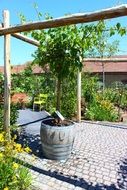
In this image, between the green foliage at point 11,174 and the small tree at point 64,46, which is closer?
the green foliage at point 11,174

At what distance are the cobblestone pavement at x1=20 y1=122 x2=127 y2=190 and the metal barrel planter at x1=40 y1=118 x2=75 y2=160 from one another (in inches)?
A: 6.1

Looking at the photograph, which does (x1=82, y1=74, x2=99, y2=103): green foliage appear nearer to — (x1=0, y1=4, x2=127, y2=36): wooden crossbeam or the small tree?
the small tree

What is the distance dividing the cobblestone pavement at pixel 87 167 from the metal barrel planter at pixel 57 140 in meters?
0.16

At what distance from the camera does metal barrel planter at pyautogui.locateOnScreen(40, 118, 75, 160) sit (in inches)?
242

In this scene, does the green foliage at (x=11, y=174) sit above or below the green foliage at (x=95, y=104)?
below

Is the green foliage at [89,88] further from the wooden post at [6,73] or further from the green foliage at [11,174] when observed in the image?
the green foliage at [11,174]

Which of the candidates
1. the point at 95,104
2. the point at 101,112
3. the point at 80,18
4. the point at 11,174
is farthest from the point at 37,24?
the point at 95,104

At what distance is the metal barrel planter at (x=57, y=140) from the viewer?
20.1ft

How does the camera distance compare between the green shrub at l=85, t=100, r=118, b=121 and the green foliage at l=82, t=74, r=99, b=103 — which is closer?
the green shrub at l=85, t=100, r=118, b=121

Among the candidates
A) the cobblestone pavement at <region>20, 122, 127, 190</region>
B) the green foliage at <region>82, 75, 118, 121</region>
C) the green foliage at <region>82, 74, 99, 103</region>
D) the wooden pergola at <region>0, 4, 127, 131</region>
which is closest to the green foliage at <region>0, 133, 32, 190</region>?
the cobblestone pavement at <region>20, 122, 127, 190</region>

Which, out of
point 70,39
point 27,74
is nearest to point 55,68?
point 70,39

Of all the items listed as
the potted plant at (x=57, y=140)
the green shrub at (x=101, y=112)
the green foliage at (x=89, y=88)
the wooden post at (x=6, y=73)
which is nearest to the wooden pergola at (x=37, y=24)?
the wooden post at (x=6, y=73)

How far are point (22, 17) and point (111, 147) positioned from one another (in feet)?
12.2

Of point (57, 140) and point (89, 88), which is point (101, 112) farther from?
point (57, 140)
